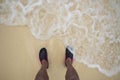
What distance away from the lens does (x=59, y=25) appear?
5.72 ft

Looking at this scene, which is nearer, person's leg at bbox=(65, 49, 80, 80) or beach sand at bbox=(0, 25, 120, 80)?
person's leg at bbox=(65, 49, 80, 80)

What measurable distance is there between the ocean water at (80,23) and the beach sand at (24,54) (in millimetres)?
65

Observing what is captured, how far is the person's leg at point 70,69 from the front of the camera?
1.39 m

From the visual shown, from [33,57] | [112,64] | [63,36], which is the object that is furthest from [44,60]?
[112,64]

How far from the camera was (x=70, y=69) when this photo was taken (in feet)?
5.02

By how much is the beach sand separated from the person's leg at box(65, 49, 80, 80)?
0.23 feet

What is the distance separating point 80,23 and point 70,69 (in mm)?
498

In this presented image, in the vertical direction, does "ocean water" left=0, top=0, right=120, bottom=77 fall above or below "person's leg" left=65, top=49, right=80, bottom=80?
above

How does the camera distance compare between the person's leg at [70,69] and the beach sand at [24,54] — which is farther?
the beach sand at [24,54]

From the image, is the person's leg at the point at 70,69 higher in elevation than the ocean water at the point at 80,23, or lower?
lower

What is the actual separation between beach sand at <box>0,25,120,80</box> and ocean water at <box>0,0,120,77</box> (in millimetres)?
65

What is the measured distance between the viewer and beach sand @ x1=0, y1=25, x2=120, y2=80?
1.71 meters

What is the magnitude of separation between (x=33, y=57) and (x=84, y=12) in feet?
2.26

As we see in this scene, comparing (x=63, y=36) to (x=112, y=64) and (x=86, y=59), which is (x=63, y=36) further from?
(x=112, y=64)
